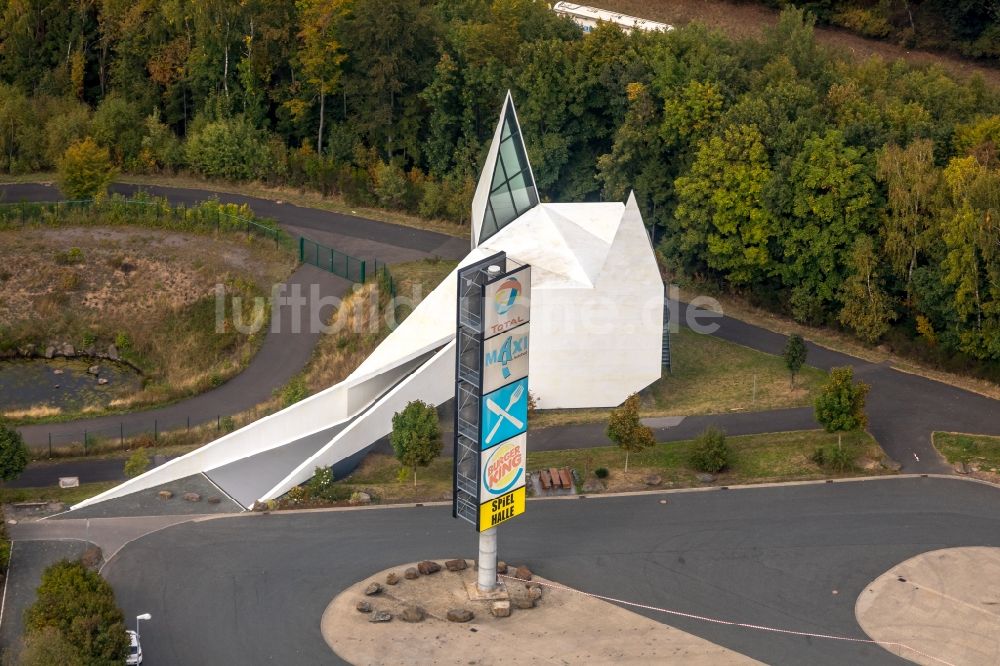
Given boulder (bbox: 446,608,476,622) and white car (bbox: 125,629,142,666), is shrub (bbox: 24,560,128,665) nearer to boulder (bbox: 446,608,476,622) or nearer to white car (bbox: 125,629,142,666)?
white car (bbox: 125,629,142,666)

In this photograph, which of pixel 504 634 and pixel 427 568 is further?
pixel 427 568

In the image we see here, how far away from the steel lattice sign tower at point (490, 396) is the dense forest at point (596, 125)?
2570 cm

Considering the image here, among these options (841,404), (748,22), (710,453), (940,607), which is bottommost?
(940,607)

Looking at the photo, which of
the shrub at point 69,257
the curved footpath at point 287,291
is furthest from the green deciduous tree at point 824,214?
the shrub at point 69,257

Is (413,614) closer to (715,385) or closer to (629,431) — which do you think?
(629,431)

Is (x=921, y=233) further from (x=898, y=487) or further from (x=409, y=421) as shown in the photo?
(x=409, y=421)

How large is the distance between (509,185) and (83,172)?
27.2 meters

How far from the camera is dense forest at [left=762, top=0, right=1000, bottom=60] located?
91.8 m

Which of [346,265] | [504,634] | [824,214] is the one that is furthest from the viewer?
[346,265]

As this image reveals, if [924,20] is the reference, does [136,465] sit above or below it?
below

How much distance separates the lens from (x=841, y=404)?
5691cm

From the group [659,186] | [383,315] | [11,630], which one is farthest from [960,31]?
[11,630]

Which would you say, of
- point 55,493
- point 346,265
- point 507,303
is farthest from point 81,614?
point 346,265

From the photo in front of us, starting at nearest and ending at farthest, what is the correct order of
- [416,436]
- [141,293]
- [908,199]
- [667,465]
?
[416,436]
[667,465]
[908,199]
[141,293]
